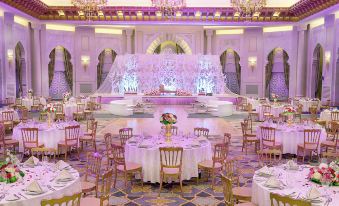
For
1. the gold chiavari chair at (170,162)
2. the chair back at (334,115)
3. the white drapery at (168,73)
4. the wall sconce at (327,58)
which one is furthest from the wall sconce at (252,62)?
the gold chiavari chair at (170,162)

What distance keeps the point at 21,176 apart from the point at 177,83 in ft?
61.3

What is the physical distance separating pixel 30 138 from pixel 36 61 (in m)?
15.7

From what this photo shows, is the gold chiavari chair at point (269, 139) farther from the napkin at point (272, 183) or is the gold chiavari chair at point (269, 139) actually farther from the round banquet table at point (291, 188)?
the napkin at point (272, 183)

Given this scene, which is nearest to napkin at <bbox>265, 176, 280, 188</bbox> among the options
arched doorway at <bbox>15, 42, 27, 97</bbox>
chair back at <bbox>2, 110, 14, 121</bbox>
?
chair back at <bbox>2, 110, 14, 121</bbox>

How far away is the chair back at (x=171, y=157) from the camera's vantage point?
20.3 ft

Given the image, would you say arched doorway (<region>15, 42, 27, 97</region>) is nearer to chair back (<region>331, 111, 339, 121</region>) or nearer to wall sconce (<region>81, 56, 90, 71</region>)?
wall sconce (<region>81, 56, 90, 71</region>)

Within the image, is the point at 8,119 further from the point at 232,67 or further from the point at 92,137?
the point at 232,67

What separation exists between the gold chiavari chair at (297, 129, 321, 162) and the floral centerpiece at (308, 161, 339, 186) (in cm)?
382

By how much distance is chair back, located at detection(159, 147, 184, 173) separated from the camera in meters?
6.20

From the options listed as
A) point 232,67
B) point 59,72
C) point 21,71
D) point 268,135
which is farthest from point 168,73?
point 268,135

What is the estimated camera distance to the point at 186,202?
6000 mm

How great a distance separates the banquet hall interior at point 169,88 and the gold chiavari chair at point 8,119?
3cm

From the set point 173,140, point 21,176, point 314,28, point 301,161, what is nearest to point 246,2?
point 301,161

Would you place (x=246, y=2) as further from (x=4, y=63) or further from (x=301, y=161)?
(x=4, y=63)
